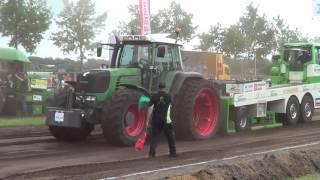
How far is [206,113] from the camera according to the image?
1551 centimetres

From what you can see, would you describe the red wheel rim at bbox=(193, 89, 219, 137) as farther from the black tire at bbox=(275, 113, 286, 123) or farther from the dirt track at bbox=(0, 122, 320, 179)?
the black tire at bbox=(275, 113, 286, 123)

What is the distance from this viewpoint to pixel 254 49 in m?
47.9

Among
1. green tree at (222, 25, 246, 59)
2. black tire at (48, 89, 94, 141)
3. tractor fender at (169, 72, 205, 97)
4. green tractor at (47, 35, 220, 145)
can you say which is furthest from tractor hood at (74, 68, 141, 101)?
green tree at (222, 25, 246, 59)

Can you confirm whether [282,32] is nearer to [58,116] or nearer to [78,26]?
[78,26]

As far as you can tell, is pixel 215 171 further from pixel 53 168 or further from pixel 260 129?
pixel 260 129

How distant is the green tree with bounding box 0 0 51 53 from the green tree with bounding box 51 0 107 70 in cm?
520

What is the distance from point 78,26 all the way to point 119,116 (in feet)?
83.2

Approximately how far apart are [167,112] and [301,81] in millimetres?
9550

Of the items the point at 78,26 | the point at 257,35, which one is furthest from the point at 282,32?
the point at 78,26

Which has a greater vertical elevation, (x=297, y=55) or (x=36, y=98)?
(x=297, y=55)

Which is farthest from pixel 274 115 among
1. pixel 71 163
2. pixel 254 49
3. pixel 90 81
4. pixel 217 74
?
pixel 254 49

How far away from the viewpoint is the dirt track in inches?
388

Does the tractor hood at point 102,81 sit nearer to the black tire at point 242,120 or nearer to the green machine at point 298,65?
the black tire at point 242,120

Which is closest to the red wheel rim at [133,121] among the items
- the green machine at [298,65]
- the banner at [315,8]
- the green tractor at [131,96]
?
the green tractor at [131,96]
